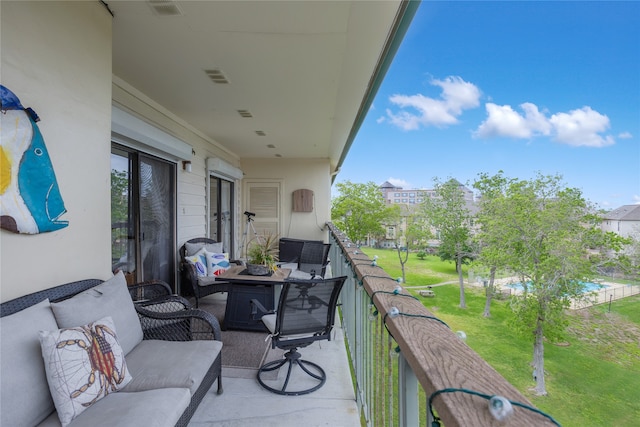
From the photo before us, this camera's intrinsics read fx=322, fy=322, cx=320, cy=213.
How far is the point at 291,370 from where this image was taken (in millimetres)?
2529

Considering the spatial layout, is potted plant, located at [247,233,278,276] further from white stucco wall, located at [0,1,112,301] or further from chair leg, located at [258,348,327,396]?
white stucco wall, located at [0,1,112,301]

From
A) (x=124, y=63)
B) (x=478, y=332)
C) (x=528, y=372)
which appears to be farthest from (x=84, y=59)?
(x=478, y=332)

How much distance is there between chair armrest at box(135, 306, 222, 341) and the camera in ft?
7.06

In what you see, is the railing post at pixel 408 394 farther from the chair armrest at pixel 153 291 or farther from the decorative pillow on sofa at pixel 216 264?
the decorative pillow on sofa at pixel 216 264

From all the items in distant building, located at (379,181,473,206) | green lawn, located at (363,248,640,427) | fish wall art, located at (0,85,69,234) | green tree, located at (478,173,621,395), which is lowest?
green lawn, located at (363,248,640,427)

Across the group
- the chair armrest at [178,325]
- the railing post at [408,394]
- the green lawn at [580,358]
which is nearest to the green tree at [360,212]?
the green lawn at [580,358]

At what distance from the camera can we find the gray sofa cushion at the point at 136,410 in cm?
128

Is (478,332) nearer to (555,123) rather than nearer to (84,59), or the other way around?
(84,59)

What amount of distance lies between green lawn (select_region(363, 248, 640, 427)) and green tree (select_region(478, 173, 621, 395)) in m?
1.03

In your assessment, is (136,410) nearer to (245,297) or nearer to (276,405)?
(276,405)

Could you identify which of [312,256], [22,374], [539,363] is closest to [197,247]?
[312,256]

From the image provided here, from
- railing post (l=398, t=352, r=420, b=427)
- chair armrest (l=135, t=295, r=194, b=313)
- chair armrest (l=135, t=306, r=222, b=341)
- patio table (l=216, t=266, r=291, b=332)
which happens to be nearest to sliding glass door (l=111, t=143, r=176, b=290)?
patio table (l=216, t=266, r=291, b=332)

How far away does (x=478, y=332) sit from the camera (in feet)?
57.2

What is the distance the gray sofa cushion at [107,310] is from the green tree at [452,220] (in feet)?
67.9
